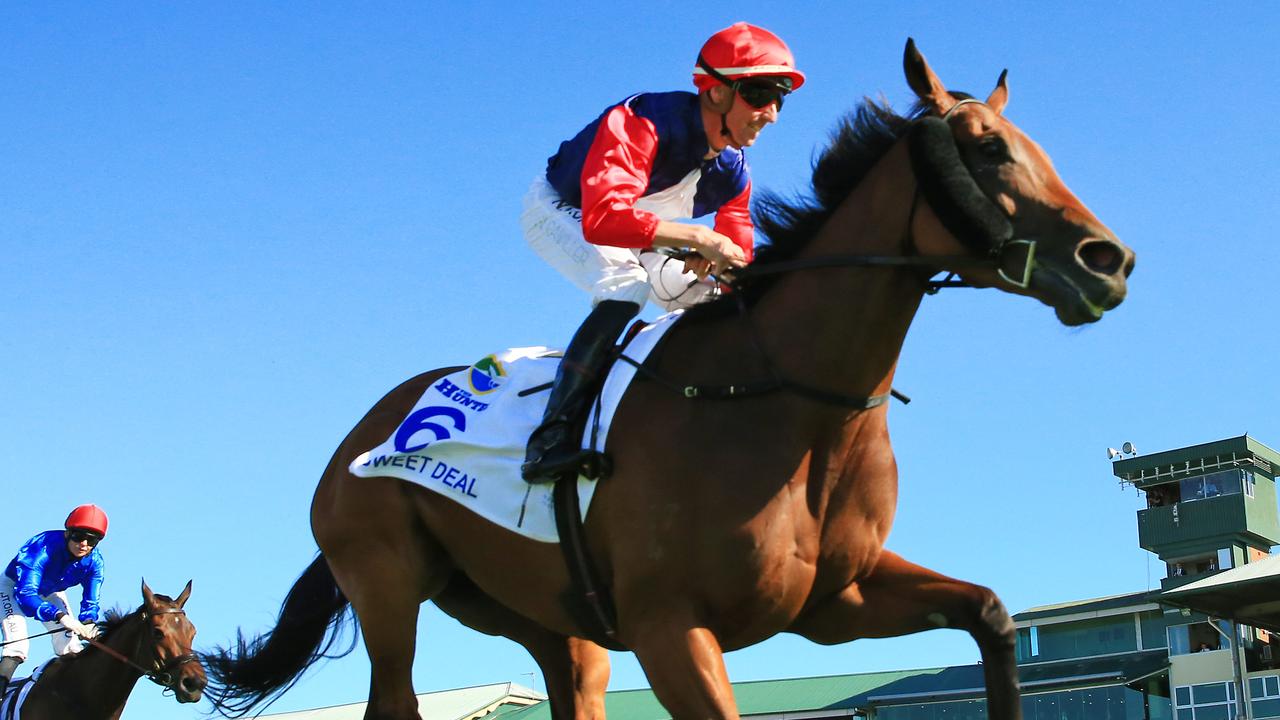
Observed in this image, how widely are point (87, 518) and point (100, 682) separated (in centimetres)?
139

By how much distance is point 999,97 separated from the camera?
16.7ft

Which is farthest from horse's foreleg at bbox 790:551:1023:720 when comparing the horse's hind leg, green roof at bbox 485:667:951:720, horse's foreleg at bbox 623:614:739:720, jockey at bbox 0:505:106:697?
green roof at bbox 485:667:951:720

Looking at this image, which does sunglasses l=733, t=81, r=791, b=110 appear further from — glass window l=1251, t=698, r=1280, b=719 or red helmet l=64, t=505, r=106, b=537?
glass window l=1251, t=698, r=1280, b=719

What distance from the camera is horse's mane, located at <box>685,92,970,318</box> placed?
5.12 metres

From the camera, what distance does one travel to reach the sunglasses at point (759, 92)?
5402mm

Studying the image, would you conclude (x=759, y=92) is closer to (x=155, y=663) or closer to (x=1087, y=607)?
(x=155, y=663)

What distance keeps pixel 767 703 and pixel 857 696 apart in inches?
93.0

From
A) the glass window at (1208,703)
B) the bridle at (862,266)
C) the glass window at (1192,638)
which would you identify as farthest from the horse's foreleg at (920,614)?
the glass window at (1192,638)

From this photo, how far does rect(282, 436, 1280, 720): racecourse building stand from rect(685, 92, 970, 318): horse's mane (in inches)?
732

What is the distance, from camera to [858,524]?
195 inches

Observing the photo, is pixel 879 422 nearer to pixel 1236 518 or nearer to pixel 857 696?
pixel 857 696

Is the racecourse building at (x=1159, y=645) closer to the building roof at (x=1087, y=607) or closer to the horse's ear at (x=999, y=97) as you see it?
the building roof at (x=1087, y=607)

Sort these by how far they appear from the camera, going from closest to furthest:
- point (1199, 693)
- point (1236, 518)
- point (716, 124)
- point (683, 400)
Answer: point (683, 400), point (716, 124), point (1199, 693), point (1236, 518)

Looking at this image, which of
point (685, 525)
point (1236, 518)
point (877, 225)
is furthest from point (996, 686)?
point (1236, 518)
